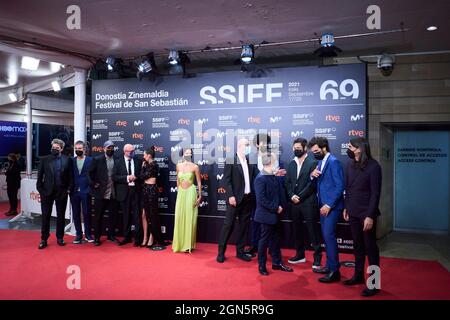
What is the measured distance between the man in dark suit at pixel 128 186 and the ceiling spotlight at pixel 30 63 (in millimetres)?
3314

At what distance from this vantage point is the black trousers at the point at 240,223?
16.2 ft

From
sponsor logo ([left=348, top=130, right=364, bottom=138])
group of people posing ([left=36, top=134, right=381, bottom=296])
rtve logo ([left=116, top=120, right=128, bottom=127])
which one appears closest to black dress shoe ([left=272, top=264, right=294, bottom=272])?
group of people posing ([left=36, top=134, right=381, bottom=296])

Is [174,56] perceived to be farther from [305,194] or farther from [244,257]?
[244,257]

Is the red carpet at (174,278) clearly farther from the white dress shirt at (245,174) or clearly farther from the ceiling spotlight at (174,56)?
the ceiling spotlight at (174,56)

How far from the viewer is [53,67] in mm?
8047

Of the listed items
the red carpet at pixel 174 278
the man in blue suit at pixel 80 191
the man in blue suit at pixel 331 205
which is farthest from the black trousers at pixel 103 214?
the man in blue suit at pixel 331 205

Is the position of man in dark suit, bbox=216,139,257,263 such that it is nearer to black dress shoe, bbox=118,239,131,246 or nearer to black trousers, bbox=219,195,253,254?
black trousers, bbox=219,195,253,254

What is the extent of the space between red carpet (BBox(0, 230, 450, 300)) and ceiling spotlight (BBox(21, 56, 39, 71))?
12.6 feet

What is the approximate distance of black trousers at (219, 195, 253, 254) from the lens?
4.95 metres

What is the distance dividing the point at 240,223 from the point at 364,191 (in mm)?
1856

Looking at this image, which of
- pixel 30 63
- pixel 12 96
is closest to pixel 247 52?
pixel 30 63

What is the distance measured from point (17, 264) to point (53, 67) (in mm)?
4829

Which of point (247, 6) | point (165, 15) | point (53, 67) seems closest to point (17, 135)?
point (53, 67)

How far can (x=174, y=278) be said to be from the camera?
4.20 metres
